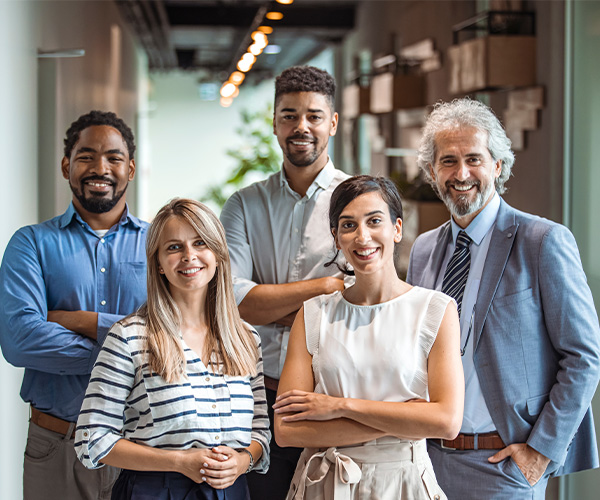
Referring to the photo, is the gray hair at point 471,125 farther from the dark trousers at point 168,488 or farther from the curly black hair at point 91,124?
the dark trousers at point 168,488

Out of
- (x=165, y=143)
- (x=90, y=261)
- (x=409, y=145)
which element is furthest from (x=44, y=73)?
(x=165, y=143)

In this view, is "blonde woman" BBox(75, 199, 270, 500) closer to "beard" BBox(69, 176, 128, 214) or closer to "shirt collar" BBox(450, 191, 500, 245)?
"beard" BBox(69, 176, 128, 214)

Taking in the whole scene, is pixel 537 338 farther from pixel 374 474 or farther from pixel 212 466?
pixel 212 466

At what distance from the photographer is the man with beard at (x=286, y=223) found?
2291 millimetres

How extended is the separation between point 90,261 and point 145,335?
57cm

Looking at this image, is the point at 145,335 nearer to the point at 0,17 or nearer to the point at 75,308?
the point at 75,308

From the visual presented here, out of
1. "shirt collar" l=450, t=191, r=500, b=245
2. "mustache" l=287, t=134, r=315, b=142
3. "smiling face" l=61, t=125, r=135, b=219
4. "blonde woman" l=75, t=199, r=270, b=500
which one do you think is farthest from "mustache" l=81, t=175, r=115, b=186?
"shirt collar" l=450, t=191, r=500, b=245

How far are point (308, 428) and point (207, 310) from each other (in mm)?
436

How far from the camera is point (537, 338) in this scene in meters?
Answer: 2.04

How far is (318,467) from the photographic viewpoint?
5.78 feet

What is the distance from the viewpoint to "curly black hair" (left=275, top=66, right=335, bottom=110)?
231 cm

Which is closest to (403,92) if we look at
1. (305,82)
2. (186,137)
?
(305,82)

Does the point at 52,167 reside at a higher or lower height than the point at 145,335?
higher

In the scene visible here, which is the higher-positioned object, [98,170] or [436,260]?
[98,170]
